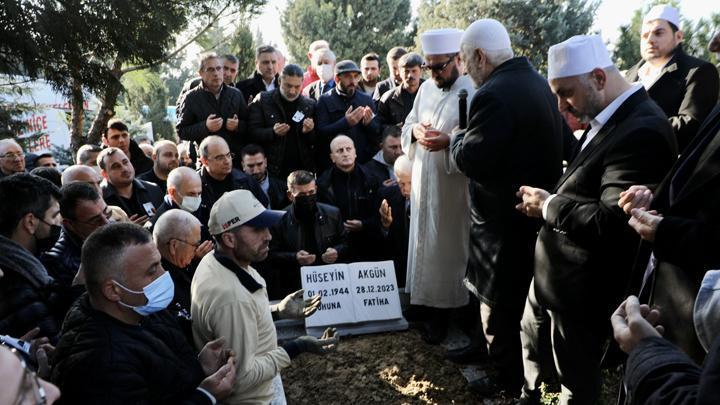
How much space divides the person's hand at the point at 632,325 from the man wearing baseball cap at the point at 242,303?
5.39 ft

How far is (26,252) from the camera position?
313 cm

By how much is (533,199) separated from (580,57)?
2.66 feet

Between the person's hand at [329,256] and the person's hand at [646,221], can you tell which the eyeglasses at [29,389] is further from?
the person's hand at [329,256]

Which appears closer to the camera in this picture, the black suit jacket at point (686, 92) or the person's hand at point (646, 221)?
the person's hand at point (646, 221)

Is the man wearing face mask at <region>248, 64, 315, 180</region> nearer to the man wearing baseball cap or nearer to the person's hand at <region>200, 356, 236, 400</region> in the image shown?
the man wearing baseball cap

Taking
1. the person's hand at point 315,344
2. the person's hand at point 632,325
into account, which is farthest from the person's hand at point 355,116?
the person's hand at point 632,325

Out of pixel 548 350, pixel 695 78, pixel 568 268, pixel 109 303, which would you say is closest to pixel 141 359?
pixel 109 303

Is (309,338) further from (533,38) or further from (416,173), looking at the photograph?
(533,38)

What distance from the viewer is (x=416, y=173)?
5.04 m

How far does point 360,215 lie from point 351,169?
1.64 ft

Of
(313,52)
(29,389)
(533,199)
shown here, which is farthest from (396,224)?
(313,52)

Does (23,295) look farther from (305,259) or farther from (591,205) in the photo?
(591,205)

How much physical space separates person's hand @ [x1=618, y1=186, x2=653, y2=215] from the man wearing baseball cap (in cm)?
161

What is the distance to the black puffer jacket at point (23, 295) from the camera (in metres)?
A: 2.91
